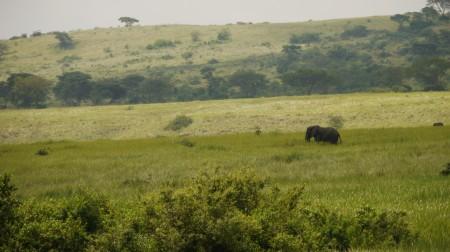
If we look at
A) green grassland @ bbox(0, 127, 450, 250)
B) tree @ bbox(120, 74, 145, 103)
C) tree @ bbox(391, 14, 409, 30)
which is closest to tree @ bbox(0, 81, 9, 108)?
tree @ bbox(120, 74, 145, 103)

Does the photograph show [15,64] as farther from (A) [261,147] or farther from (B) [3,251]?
(B) [3,251]

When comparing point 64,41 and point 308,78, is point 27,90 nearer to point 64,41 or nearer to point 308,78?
point 308,78

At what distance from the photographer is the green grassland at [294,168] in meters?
12.8

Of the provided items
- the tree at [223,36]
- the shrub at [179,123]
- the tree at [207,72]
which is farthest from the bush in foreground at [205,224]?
the tree at [223,36]

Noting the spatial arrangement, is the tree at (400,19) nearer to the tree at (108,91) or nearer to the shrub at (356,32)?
the shrub at (356,32)

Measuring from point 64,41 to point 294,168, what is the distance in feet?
505

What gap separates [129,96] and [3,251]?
314 feet

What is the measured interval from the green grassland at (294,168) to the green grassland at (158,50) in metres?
89.5

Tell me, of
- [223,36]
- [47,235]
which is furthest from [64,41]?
[47,235]

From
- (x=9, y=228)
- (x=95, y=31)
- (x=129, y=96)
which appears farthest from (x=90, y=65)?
(x=9, y=228)

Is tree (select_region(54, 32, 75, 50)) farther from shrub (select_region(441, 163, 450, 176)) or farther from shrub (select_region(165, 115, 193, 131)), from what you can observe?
shrub (select_region(441, 163, 450, 176))

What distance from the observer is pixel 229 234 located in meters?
7.82

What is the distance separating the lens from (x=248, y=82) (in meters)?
103

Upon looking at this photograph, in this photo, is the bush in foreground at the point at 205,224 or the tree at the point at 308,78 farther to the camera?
the tree at the point at 308,78
